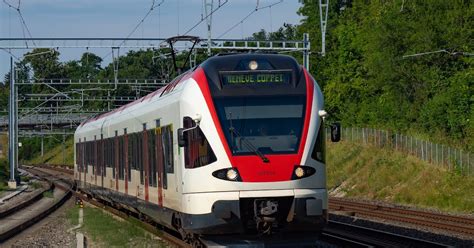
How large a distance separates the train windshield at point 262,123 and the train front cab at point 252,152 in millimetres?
16

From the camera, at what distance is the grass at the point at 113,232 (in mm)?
20594

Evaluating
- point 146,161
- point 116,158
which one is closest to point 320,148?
point 146,161

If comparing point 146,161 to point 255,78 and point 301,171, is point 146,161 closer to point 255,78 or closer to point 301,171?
point 255,78

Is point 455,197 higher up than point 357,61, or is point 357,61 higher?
point 357,61

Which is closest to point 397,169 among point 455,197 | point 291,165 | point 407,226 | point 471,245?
point 455,197

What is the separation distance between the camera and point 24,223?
93.6 ft

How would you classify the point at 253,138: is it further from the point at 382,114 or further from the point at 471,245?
the point at 382,114

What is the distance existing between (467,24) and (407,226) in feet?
104

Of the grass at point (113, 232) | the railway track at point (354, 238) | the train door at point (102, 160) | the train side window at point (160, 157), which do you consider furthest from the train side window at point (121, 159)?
the train side window at point (160, 157)

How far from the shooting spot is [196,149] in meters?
15.3

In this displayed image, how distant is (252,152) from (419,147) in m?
28.6

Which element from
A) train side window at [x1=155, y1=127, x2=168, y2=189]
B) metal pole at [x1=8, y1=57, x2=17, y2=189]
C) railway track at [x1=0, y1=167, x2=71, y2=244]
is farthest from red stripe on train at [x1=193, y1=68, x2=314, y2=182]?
metal pole at [x1=8, y1=57, x2=17, y2=189]

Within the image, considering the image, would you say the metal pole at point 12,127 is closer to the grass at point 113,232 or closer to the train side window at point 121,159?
the grass at point 113,232

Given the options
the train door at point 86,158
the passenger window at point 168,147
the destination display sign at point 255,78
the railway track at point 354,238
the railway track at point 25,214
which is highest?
the destination display sign at point 255,78
